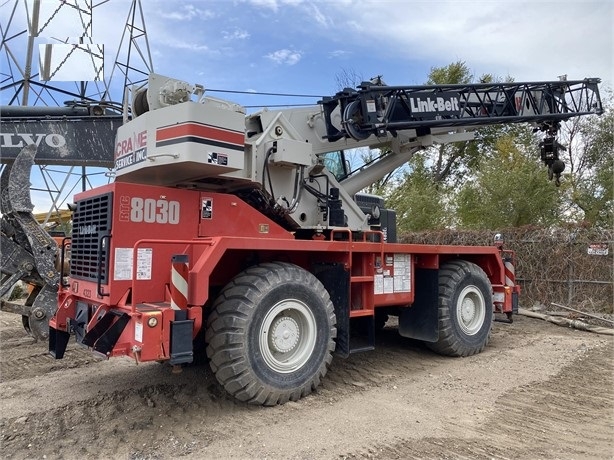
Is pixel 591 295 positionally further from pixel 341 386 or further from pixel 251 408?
pixel 251 408

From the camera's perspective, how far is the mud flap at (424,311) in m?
6.92

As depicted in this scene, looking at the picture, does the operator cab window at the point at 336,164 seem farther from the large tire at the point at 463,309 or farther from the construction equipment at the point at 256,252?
the large tire at the point at 463,309

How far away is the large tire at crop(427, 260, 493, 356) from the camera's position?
22.7 ft

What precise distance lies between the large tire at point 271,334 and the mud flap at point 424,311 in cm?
206

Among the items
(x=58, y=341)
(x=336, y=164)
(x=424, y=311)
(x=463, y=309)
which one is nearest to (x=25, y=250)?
(x=58, y=341)

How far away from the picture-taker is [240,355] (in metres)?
4.60

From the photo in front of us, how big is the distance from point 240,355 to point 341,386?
1553 millimetres

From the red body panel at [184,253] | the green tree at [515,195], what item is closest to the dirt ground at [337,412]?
the red body panel at [184,253]

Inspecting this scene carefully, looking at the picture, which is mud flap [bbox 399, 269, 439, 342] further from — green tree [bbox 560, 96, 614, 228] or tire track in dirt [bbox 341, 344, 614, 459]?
green tree [bbox 560, 96, 614, 228]

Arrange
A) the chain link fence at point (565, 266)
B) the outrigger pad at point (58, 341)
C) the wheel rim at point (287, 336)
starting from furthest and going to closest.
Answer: the chain link fence at point (565, 266)
the outrigger pad at point (58, 341)
the wheel rim at point (287, 336)

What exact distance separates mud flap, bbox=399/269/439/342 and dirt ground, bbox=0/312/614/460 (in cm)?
34

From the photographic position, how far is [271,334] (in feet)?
16.3

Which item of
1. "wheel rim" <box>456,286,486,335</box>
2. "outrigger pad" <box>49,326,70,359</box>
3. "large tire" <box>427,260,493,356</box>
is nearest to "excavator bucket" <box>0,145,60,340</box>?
"outrigger pad" <box>49,326,70,359</box>

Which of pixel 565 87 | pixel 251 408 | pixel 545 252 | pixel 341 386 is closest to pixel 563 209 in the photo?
pixel 545 252
